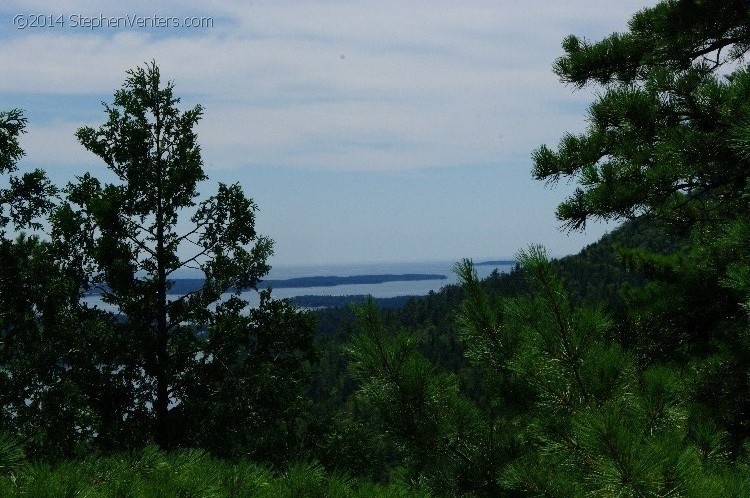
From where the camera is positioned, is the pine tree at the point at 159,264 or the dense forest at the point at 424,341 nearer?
the dense forest at the point at 424,341

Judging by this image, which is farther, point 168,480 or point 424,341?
point 424,341

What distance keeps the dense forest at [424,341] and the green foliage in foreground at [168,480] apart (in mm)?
16

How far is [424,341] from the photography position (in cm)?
1016

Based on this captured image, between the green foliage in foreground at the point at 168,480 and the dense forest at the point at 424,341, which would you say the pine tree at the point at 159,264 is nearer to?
the dense forest at the point at 424,341

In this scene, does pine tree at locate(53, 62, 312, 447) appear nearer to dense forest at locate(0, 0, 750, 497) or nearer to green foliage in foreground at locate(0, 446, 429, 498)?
dense forest at locate(0, 0, 750, 497)

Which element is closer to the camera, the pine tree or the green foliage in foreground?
the green foliage in foreground

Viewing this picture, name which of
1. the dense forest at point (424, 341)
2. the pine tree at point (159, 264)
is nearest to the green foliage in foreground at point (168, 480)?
the dense forest at point (424, 341)

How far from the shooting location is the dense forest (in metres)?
3.35

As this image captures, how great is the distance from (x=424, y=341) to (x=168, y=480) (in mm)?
7390

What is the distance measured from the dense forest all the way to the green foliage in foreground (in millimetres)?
16

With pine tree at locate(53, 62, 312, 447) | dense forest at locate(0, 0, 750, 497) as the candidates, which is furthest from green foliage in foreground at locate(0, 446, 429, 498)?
pine tree at locate(53, 62, 312, 447)

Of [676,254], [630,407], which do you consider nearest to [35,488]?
[630,407]

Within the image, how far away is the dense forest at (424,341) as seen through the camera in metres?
3.35

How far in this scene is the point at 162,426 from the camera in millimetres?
12805
